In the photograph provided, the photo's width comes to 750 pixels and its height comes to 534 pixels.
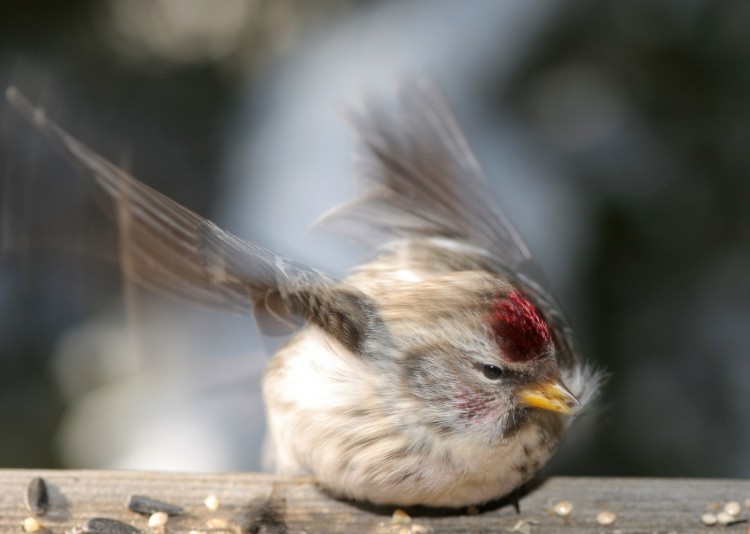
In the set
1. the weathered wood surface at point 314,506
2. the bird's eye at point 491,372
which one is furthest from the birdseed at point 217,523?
the bird's eye at point 491,372

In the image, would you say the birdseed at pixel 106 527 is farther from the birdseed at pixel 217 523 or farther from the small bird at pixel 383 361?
the small bird at pixel 383 361

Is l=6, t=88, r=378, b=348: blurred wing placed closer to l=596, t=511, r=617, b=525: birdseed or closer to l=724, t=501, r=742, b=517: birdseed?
l=596, t=511, r=617, b=525: birdseed

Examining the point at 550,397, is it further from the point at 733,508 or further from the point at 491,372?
the point at 733,508

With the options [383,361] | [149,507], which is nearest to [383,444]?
[383,361]

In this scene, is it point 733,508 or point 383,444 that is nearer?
point 383,444

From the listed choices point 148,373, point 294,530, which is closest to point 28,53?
point 148,373

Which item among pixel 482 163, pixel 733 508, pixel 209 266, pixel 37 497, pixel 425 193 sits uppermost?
pixel 482 163

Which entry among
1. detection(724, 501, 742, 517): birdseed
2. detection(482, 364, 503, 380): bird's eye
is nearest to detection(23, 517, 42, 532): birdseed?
detection(482, 364, 503, 380): bird's eye
